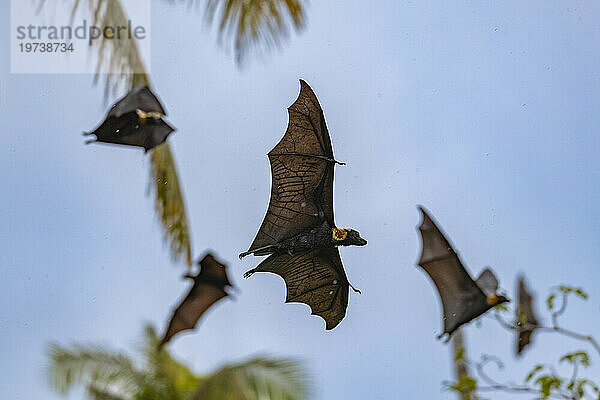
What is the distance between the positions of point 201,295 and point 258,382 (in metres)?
2.01

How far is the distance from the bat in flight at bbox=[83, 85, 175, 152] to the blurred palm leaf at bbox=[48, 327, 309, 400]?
1889 millimetres

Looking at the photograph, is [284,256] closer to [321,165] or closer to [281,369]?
[321,165]

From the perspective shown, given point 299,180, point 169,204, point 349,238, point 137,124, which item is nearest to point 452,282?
point 349,238

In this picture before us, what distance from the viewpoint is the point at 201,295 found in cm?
192

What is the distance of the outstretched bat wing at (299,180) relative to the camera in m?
1.72

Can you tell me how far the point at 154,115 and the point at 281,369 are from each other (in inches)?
89.7

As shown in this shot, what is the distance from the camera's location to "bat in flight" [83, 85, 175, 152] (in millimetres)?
1963

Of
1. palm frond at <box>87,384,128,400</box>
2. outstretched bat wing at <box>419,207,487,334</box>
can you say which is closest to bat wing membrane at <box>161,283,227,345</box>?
outstretched bat wing at <box>419,207,487,334</box>

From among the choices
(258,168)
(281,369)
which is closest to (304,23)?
(258,168)

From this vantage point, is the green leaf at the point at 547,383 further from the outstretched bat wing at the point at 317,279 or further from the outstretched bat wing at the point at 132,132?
the outstretched bat wing at the point at 132,132

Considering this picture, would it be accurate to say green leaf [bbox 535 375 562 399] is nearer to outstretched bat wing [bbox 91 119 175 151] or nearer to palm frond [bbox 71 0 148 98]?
outstretched bat wing [bbox 91 119 175 151]

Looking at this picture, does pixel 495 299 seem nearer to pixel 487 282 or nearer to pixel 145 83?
pixel 487 282

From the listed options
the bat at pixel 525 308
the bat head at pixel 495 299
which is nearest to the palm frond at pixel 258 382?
the bat at pixel 525 308

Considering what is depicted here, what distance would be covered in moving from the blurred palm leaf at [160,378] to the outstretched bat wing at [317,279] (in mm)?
1836
